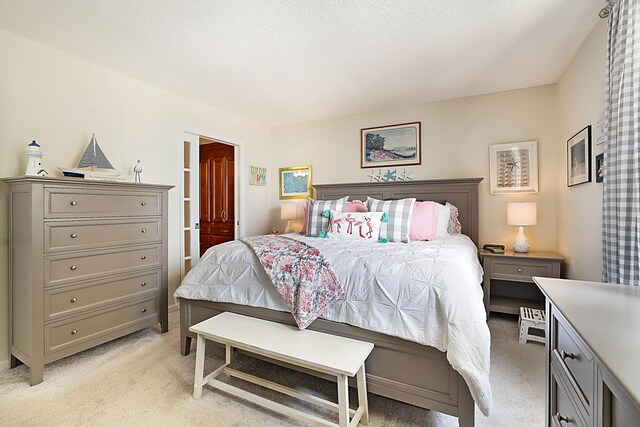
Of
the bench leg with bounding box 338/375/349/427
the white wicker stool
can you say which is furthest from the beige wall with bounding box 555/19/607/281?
the bench leg with bounding box 338/375/349/427

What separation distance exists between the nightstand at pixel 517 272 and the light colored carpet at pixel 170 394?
1.97 feet

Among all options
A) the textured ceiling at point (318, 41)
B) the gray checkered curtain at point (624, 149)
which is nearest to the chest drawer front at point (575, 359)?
the gray checkered curtain at point (624, 149)

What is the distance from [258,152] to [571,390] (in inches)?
166

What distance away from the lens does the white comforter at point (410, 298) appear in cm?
137

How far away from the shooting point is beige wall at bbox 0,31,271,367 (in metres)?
2.16

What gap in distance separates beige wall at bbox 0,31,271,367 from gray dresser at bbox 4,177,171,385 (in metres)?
0.31

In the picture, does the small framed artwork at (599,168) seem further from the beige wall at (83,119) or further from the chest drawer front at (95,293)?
the beige wall at (83,119)

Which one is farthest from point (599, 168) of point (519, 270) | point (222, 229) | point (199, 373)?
point (222, 229)

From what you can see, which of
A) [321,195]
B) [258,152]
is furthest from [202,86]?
[321,195]

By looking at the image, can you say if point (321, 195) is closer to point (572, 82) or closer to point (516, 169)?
point (516, 169)

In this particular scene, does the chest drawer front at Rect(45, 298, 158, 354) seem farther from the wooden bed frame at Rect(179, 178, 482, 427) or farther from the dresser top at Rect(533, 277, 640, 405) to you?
the dresser top at Rect(533, 277, 640, 405)

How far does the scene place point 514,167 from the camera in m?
3.21

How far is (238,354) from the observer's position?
91.3 inches

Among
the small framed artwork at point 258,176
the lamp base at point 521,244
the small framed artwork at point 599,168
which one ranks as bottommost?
the lamp base at point 521,244
